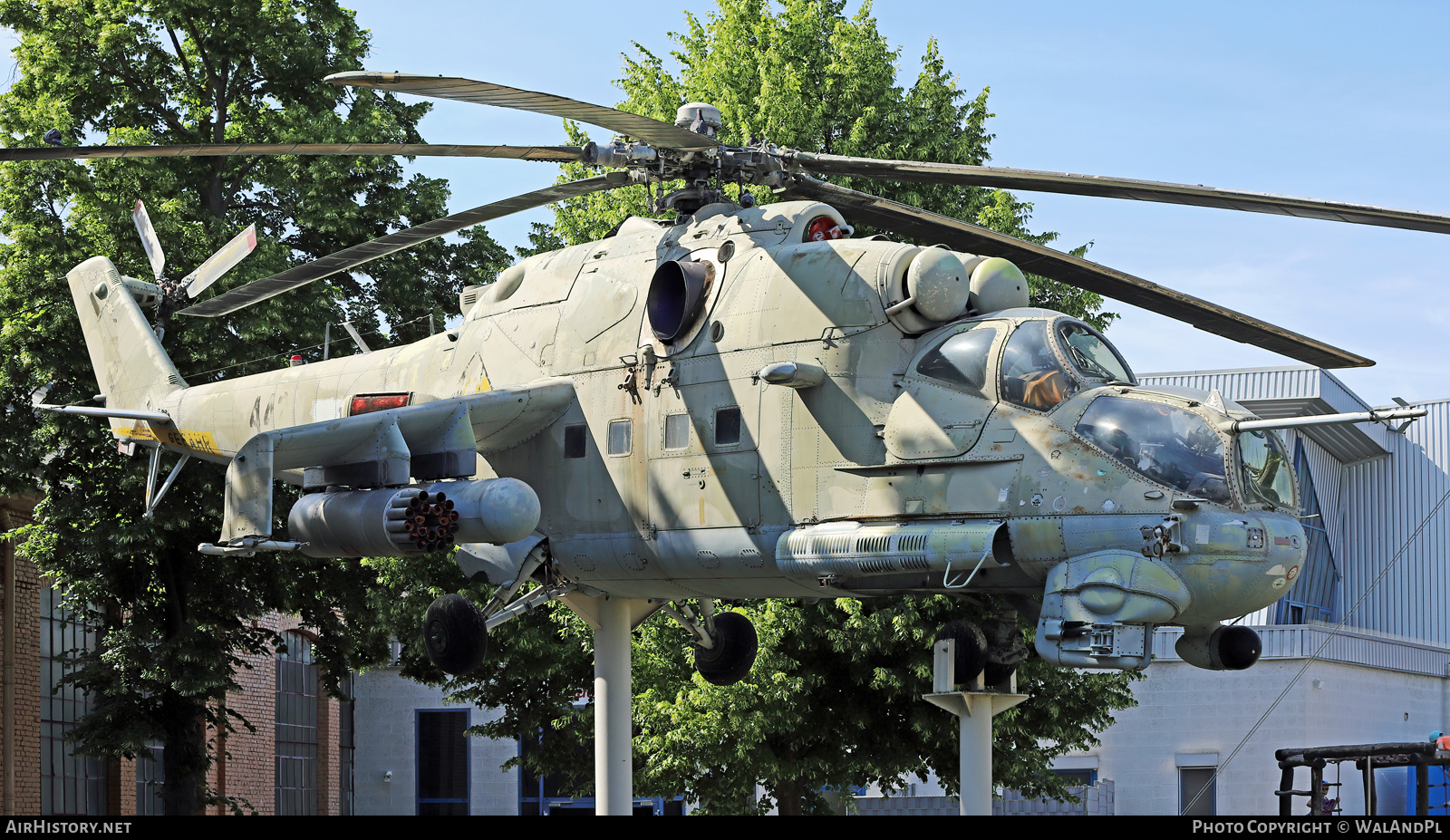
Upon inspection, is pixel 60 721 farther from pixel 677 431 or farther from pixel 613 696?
pixel 677 431

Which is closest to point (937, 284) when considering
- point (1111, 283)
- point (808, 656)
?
point (1111, 283)

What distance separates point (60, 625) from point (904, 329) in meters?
24.1

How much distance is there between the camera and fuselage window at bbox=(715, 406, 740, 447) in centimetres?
1327

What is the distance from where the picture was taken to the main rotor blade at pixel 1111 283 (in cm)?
1258

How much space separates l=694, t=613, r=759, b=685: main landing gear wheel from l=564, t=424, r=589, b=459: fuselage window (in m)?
3.92

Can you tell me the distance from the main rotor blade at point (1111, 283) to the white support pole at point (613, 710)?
5.44 m

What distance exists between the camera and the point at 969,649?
43.0ft

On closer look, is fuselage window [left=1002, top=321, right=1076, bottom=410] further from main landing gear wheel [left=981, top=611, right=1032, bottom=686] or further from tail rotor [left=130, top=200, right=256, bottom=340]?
tail rotor [left=130, top=200, right=256, bottom=340]

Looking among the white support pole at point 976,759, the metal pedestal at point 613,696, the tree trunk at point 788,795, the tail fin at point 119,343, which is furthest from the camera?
the tree trunk at point 788,795

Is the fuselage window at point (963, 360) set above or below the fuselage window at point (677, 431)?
above

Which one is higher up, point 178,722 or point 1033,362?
point 1033,362

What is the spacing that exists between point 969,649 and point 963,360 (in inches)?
108

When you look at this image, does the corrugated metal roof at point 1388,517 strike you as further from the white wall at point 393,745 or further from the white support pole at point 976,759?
the white support pole at point 976,759

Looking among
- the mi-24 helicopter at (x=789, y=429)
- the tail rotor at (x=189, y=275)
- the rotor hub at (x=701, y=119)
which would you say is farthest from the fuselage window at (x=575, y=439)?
the tail rotor at (x=189, y=275)
